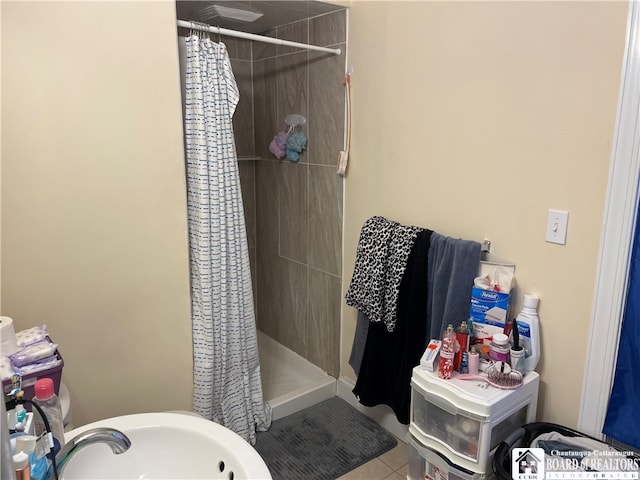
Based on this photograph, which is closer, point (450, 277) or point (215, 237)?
point (450, 277)

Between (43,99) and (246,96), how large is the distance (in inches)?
67.7

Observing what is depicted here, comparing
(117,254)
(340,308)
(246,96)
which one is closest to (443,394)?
(340,308)

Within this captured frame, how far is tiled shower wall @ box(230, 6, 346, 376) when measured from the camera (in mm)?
2473

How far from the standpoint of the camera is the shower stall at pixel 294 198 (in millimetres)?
2449

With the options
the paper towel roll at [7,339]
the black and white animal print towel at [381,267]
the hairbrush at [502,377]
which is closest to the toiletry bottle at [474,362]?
the hairbrush at [502,377]

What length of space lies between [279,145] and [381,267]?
110 centimetres

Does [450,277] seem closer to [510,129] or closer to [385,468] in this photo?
[510,129]

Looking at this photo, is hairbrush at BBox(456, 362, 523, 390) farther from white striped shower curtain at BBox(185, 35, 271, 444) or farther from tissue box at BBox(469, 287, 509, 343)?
white striped shower curtain at BBox(185, 35, 271, 444)

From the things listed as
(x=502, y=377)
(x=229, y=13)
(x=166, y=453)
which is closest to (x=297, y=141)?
(x=229, y=13)

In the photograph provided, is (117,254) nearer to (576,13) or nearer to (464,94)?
(464,94)

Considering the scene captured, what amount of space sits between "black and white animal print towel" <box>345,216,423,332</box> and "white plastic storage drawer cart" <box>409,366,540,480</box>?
398 millimetres

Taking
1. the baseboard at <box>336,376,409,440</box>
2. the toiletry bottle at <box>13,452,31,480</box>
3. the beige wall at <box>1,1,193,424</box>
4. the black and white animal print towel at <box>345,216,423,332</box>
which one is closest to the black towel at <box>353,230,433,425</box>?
→ the black and white animal print towel at <box>345,216,423,332</box>

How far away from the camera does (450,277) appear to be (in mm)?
1826

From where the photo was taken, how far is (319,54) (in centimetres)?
247
